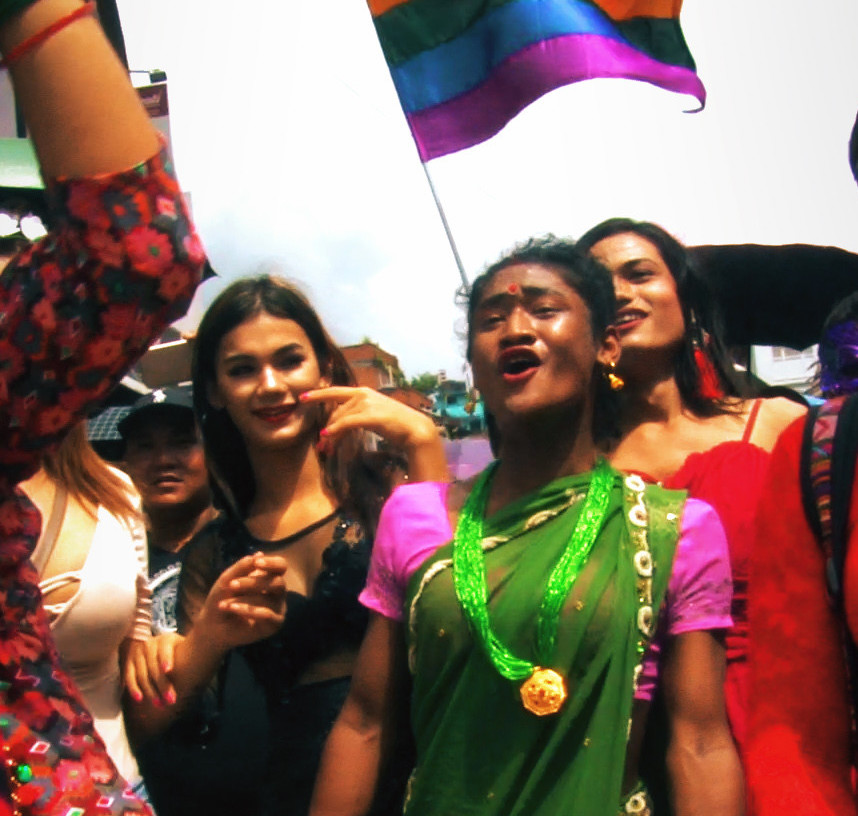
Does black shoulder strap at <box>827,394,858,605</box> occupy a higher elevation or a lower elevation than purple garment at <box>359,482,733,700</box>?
higher

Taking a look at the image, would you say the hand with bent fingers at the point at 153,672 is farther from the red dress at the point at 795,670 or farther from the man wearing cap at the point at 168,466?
the man wearing cap at the point at 168,466

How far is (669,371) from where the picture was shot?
8.40ft

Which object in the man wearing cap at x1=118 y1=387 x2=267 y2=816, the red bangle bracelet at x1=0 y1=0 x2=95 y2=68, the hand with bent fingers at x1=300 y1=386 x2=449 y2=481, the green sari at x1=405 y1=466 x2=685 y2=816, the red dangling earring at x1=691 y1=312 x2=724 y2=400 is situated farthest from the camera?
the man wearing cap at x1=118 y1=387 x2=267 y2=816

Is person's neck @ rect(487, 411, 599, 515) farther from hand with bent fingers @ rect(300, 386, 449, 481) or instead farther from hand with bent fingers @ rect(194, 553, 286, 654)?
hand with bent fingers @ rect(194, 553, 286, 654)

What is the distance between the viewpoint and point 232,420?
2.59m

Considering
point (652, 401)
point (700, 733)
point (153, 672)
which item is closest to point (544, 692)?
point (700, 733)

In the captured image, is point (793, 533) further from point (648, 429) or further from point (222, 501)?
point (222, 501)

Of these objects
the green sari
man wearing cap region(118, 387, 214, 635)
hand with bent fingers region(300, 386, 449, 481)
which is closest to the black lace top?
hand with bent fingers region(300, 386, 449, 481)

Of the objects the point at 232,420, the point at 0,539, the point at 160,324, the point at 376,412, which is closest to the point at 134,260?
the point at 160,324

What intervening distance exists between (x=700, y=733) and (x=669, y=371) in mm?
1098

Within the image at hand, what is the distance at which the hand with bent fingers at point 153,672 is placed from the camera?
77.5 inches

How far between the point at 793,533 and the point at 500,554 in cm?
53

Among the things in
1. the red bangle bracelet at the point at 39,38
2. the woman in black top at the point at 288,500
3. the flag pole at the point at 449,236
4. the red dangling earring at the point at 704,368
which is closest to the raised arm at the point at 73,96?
the red bangle bracelet at the point at 39,38

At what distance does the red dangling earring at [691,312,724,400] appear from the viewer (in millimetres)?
2547
